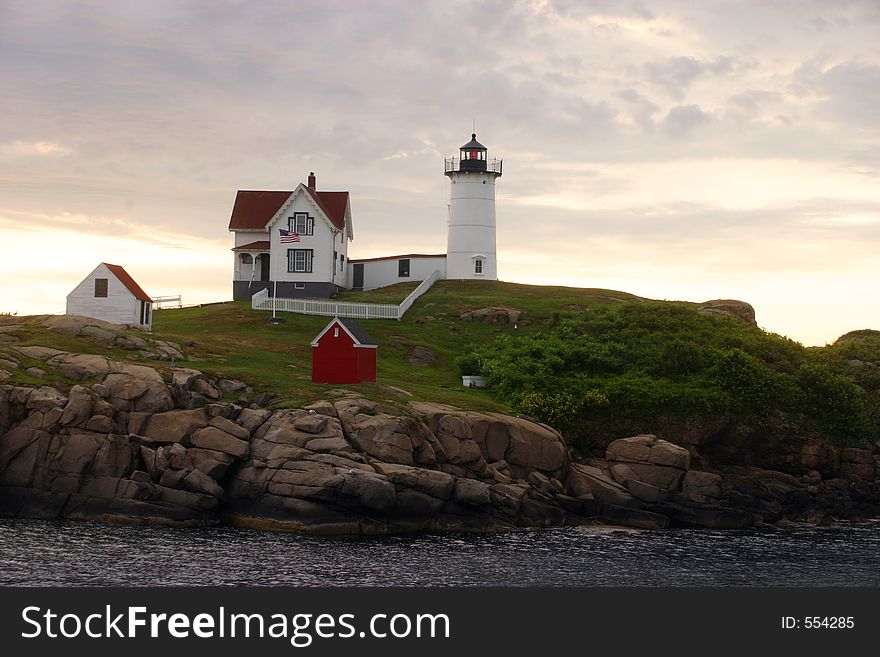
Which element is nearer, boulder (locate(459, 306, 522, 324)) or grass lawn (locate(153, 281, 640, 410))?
grass lawn (locate(153, 281, 640, 410))

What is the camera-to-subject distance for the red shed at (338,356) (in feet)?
185

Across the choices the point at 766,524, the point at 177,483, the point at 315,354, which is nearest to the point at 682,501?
the point at 766,524

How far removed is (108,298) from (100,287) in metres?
0.95

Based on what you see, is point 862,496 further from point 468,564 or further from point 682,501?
point 468,564

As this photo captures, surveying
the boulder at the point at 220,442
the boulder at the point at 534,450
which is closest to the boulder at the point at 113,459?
the boulder at the point at 220,442

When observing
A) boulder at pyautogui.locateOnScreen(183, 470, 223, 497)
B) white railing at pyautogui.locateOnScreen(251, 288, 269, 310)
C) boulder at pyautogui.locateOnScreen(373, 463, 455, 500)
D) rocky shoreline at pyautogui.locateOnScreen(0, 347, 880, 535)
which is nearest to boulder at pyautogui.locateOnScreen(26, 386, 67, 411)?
rocky shoreline at pyautogui.locateOnScreen(0, 347, 880, 535)

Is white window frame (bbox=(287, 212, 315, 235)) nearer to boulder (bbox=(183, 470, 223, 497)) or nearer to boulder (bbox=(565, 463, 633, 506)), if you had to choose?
boulder (bbox=(565, 463, 633, 506))

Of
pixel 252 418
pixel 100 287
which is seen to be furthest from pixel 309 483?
pixel 100 287

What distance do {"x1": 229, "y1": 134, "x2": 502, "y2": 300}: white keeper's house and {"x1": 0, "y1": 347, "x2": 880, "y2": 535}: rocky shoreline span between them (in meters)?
26.9

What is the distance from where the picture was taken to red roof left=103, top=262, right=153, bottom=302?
65500mm

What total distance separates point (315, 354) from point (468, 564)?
2030cm

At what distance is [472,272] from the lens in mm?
91500

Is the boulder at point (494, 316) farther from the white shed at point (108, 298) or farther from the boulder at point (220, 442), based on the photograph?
the boulder at point (220, 442)

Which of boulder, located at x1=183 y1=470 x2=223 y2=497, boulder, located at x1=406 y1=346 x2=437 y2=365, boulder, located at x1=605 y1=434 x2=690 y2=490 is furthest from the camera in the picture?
boulder, located at x1=406 y1=346 x2=437 y2=365
